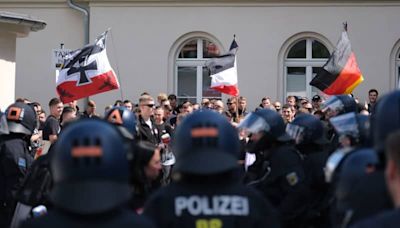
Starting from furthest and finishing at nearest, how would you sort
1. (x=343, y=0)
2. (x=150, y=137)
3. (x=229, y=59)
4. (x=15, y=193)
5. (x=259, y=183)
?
(x=343, y=0) → (x=229, y=59) → (x=150, y=137) → (x=15, y=193) → (x=259, y=183)

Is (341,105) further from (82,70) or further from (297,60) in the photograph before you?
(297,60)

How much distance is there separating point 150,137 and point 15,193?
292cm

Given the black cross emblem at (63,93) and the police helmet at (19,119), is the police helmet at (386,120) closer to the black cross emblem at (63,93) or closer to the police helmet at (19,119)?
the police helmet at (19,119)

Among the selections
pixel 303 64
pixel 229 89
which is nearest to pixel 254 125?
pixel 229 89

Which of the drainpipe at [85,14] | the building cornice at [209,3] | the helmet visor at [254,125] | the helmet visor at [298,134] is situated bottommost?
the helmet visor at [298,134]

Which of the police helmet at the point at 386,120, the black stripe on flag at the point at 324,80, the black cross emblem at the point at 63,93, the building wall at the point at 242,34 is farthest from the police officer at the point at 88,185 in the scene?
the building wall at the point at 242,34

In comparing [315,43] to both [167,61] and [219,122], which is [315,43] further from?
[219,122]

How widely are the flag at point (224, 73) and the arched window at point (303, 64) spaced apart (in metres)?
7.02

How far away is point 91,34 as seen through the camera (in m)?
21.0

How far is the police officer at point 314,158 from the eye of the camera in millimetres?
6211

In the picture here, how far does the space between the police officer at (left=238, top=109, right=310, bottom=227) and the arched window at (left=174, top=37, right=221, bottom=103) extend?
14.8 m

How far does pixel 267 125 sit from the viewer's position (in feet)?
20.5

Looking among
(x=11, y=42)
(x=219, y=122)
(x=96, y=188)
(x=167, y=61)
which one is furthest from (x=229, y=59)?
(x=96, y=188)

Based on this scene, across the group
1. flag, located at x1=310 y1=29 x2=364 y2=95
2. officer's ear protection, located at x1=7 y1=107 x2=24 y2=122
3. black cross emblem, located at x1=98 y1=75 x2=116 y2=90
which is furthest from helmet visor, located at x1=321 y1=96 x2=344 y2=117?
black cross emblem, located at x1=98 y1=75 x2=116 y2=90
